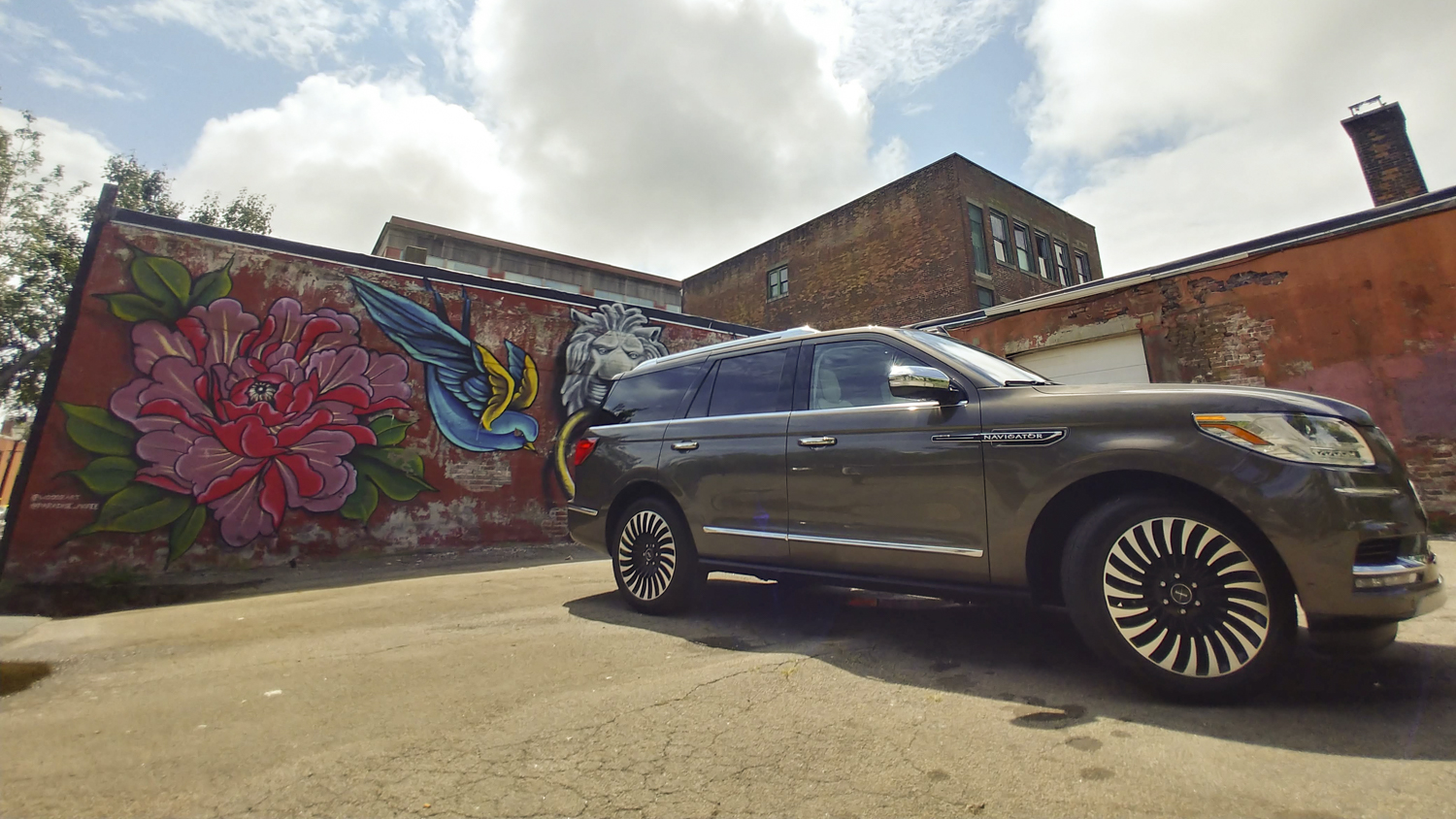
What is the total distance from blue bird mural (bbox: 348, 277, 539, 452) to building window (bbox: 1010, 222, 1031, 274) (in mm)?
19315

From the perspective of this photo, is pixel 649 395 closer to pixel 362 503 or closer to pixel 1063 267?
pixel 362 503

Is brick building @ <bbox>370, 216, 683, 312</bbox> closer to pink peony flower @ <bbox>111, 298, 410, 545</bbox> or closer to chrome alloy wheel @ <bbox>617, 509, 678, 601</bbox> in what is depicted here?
pink peony flower @ <bbox>111, 298, 410, 545</bbox>

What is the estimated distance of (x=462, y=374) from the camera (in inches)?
349

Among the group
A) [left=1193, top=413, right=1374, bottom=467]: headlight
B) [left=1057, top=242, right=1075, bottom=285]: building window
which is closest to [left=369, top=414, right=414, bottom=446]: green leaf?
[left=1193, top=413, right=1374, bottom=467]: headlight

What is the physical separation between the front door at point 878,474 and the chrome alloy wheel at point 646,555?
103 centimetres

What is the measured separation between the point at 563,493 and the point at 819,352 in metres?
6.97

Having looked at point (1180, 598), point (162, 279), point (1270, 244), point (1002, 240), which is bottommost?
point (1180, 598)

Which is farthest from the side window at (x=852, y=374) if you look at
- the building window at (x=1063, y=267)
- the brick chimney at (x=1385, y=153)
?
the building window at (x=1063, y=267)

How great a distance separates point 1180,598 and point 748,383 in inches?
99.4

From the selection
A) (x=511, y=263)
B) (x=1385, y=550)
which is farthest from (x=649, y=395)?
(x=511, y=263)

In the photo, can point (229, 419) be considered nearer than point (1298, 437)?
No

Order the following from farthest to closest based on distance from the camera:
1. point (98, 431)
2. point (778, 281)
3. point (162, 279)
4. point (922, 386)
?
point (778, 281), point (162, 279), point (98, 431), point (922, 386)

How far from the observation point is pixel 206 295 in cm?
721

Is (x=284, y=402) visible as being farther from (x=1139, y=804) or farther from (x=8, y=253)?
(x=8, y=253)
